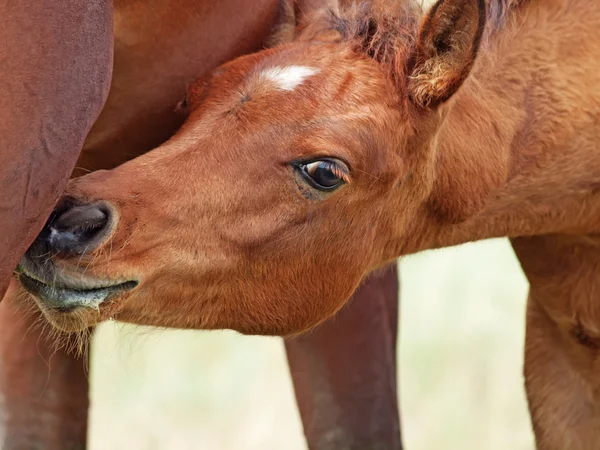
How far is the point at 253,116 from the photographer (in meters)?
3.12

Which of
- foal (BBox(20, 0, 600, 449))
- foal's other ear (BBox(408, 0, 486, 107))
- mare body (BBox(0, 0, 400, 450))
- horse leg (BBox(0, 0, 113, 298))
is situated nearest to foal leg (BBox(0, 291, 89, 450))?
mare body (BBox(0, 0, 400, 450))

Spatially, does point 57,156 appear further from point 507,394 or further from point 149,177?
point 507,394

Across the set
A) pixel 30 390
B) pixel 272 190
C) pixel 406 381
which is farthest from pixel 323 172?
pixel 406 381

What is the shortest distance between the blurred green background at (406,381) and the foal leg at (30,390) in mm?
1921

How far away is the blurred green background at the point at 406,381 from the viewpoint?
6.89m

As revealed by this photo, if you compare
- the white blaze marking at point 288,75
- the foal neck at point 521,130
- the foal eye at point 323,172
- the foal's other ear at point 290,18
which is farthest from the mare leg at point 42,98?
the foal neck at point 521,130

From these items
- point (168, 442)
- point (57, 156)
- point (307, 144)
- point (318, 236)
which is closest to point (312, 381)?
point (318, 236)

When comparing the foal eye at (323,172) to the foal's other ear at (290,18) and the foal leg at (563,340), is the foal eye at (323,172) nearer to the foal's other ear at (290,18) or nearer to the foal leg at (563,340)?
the foal's other ear at (290,18)

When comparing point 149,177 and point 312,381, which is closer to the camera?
point 149,177

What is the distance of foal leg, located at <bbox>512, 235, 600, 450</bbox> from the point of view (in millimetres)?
3840

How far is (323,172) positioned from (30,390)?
206 cm

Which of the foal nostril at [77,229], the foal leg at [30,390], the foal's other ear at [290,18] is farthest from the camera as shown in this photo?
the foal leg at [30,390]

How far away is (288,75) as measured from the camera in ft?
10.5

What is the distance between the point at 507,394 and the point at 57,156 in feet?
16.2
